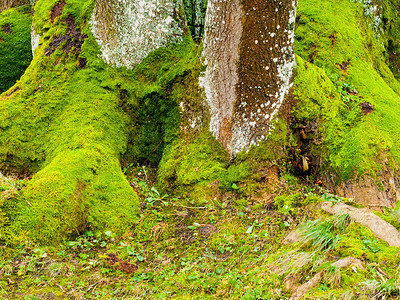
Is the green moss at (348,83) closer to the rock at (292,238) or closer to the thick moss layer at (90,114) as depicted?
the rock at (292,238)

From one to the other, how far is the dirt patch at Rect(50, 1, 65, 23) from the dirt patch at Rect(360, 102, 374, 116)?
5.00 meters

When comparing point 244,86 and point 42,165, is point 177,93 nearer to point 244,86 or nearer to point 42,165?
point 244,86

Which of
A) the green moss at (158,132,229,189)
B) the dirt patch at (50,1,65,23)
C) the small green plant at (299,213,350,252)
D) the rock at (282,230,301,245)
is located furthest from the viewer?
the dirt patch at (50,1,65,23)

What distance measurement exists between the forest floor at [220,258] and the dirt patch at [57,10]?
3417mm

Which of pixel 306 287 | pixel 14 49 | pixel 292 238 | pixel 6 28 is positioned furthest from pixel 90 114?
pixel 6 28

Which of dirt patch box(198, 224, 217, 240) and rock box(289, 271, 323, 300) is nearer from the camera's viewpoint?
rock box(289, 271, 323, 300)

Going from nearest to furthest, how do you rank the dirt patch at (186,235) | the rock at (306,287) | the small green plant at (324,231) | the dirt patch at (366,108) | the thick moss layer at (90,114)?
1. the rock at (306,287)
2. the small green plant at (324,231)
3. the dirt patch at (186,235)
4. the thick moss layer at (90,114)
5. the dirt patch at (366,108)

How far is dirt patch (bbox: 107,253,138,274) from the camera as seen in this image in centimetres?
383

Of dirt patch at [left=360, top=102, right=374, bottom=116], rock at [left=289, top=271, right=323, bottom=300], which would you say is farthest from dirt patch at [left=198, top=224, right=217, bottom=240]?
dirt patch at [left=360, top=102, right=374, bottom=116]

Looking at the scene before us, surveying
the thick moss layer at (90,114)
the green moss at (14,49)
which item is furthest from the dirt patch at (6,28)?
the thick moss layer at (90,114)

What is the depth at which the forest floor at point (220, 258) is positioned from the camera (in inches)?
121

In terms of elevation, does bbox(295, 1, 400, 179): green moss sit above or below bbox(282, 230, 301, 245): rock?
above

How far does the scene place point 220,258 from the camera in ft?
12.8

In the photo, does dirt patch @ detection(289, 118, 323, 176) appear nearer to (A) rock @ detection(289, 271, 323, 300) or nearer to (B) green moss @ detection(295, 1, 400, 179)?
(B) green moss @ detection(295, 1, 400, 179)
